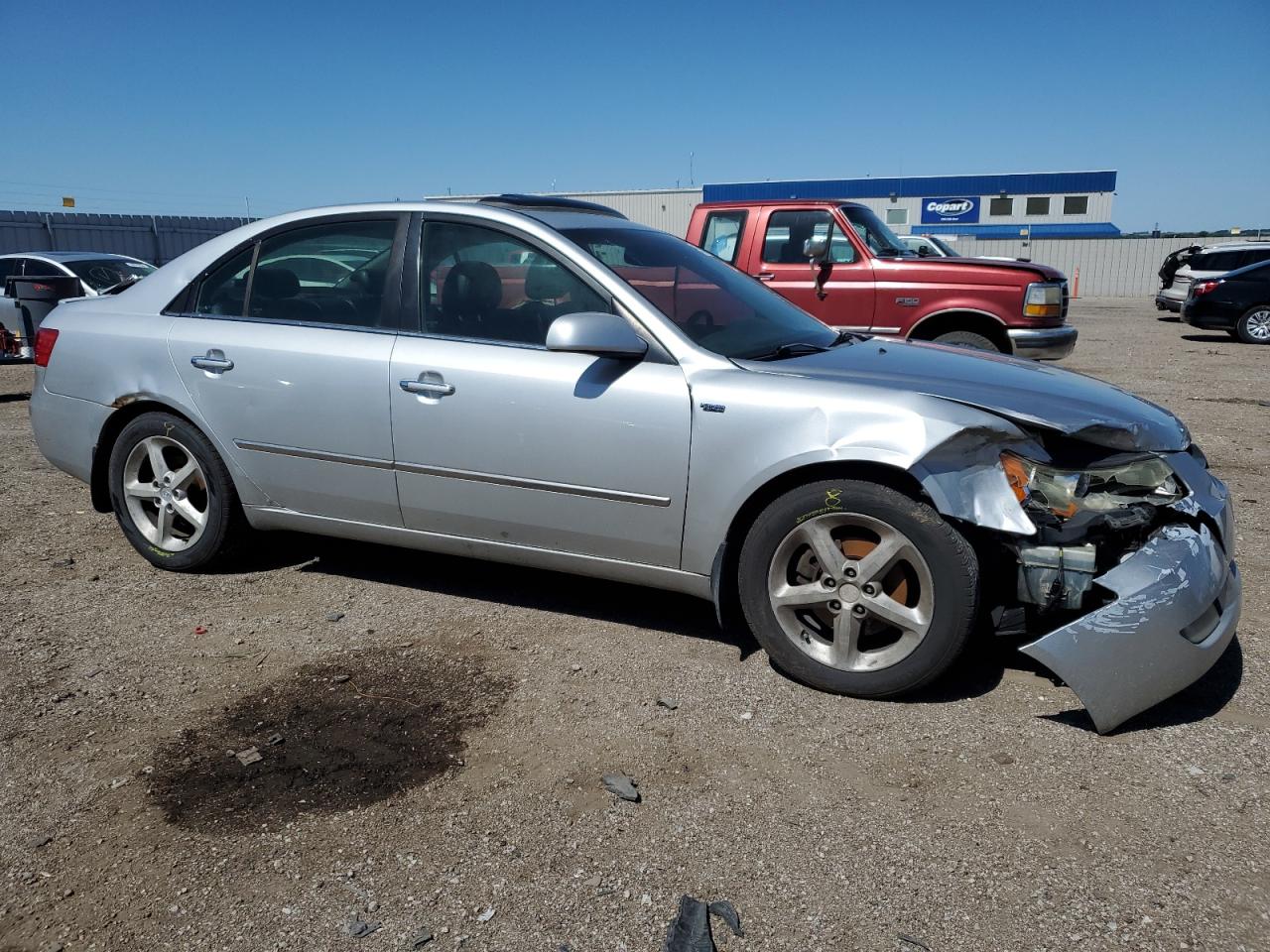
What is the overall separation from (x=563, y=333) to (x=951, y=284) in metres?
6.18

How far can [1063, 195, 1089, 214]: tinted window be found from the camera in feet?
148

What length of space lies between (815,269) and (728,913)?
750 cm

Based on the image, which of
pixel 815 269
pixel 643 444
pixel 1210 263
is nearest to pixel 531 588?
pixel 643 444

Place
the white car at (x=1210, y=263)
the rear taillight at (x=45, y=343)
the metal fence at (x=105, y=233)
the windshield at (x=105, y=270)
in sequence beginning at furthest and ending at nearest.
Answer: the metal fence at (x=105, y=233) < the white car at (x=1210, y=263) < the windshield at (x=105, y=270) < the rear taillight at (x=45, y=343)

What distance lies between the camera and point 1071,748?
318cm

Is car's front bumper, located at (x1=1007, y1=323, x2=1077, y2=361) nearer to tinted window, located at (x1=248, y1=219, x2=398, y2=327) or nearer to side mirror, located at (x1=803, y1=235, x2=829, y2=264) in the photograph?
side mirror, located at (x1=803, y1=235, x2=829, y2=264)

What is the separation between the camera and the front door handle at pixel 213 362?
4.34 m

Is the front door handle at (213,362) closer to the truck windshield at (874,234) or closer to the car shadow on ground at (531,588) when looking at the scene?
the car shadow on ground at (531,588)

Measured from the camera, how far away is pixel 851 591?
3402 mm

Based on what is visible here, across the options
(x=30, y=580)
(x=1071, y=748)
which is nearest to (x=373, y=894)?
(x=1071, y=748)

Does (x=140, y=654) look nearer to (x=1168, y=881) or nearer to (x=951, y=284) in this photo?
(x=1168, y=881)

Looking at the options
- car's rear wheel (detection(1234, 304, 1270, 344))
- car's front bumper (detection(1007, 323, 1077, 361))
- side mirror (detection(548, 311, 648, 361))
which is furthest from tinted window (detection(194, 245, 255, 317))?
car's rear wheel (detection(1234, 304, 1270, 344))

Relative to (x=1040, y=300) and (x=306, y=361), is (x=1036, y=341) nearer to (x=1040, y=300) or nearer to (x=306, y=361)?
(x=1040, y=300)

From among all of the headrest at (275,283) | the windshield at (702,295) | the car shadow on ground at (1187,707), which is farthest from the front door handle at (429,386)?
the car shadow on ground at (1187,707)
